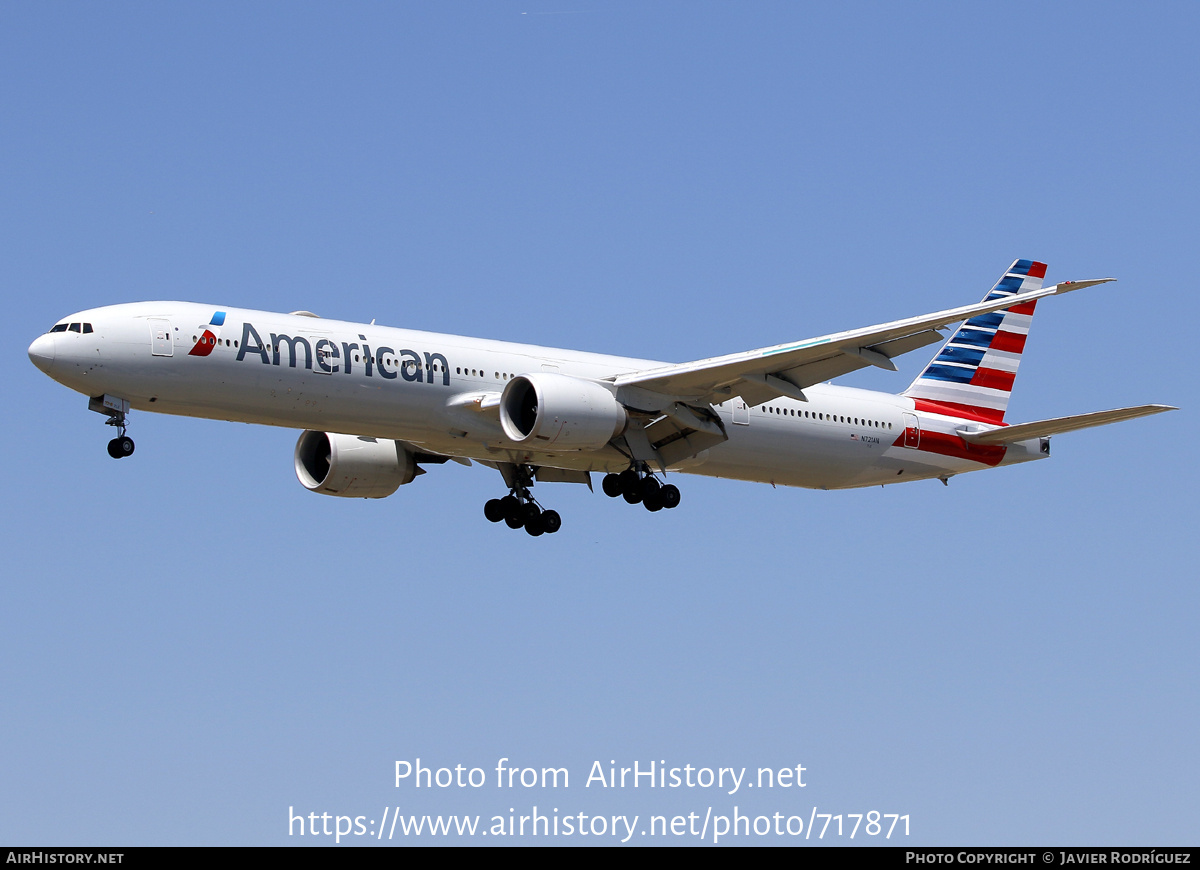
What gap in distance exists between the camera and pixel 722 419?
37250 millimetres

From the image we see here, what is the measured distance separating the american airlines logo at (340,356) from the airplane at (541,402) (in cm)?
3

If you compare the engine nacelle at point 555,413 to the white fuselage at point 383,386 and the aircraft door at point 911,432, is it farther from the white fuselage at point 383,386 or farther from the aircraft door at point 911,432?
the aircraft door at point 911,432

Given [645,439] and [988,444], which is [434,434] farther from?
[988,444]

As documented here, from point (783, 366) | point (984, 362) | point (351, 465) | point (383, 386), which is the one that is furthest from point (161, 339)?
point (984, 362)

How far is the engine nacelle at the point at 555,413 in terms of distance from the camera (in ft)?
110

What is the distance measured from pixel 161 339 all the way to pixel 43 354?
7.40ft

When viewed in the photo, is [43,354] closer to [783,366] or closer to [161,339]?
[161,339]

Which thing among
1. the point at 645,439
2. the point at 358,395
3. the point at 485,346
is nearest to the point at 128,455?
the point at 358,395

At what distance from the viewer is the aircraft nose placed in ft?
101

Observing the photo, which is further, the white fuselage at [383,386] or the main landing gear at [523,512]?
the main landing gear at [523,512]

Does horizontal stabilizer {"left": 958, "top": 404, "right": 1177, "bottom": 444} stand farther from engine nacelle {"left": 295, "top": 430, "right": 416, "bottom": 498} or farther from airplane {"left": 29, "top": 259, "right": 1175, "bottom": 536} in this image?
engine nacelle {"left": 295, "top": 430, "right": 416, "bottom": 498}

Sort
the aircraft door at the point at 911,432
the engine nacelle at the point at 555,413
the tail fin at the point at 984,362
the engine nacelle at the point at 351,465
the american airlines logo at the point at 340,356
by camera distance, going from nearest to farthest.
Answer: the american airlines logo at the point at 340,356
the engine nacelle at the point at 555,413
the engine nacelle at the point at 351,465
the aircraft door at the point at 911,432
the tail fin at the point at 984,362

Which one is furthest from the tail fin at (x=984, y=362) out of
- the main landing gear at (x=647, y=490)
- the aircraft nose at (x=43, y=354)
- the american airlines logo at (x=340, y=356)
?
the aircraft nose at (x=43, y=354)

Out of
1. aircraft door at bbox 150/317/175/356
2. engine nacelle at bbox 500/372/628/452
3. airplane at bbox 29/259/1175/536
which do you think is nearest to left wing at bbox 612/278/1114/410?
airplane at bbox 29/259/1175/536
